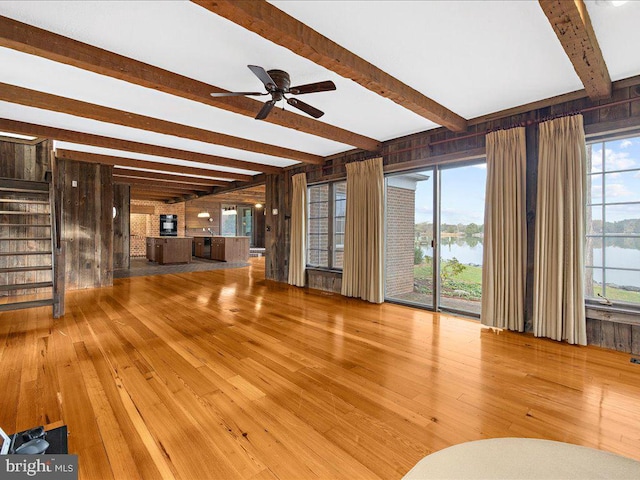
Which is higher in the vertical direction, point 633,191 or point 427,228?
point 633,191

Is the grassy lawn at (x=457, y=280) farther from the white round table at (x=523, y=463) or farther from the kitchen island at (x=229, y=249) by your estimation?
the kitchen island at (x=229, y=249)

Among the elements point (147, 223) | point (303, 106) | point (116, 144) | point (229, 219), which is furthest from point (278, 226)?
point (147, 223)

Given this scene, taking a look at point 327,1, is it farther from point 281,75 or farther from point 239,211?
point 239,211

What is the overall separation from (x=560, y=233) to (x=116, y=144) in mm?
6368

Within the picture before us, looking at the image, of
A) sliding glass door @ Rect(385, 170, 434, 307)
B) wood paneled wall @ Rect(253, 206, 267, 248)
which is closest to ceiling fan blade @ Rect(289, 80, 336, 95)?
sliding glass door @ Rect(385, 170, 434, 307)

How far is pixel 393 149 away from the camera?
500cm

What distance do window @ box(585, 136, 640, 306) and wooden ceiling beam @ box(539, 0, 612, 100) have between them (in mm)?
679

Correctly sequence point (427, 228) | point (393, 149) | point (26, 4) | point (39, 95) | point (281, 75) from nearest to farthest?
point (26, 4) < point (281, 75) < point (39, 95) < point (427, 228) < point (393, 149)

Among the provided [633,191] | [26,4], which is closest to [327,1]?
[26,4]

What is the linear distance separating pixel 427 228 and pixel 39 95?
501cm

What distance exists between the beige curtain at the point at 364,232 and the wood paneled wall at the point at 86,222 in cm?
499

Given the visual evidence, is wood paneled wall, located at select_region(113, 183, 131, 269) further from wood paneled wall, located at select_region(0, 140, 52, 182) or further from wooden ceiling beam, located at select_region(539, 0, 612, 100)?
wooden ceiling beam, located at select_region(539, 0, 612, 100)

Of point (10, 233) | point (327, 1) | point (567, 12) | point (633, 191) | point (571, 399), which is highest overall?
point (327, 1)

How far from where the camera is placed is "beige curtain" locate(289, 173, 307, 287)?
6441 mm
